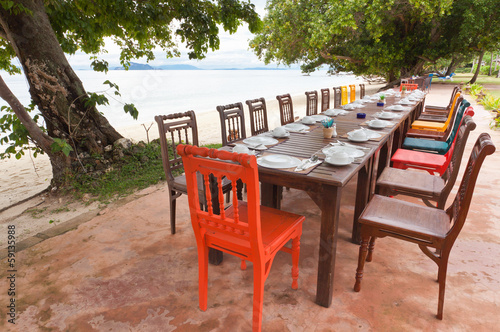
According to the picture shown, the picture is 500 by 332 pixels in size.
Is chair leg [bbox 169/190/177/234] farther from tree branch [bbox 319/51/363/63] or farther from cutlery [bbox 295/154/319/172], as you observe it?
tree branch [bbox 319/51/363/63]

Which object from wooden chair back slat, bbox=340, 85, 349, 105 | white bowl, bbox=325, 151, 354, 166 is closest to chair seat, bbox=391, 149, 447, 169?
white bowl, bbox=325, 151, 354, 166

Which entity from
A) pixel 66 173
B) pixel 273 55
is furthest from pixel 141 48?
pixel 273 55

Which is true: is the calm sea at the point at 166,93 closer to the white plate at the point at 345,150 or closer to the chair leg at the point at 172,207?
the chair leg at the point at 172,207

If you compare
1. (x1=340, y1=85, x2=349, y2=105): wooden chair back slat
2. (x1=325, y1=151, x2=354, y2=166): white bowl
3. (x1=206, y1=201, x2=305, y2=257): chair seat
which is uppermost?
(x1=325, y1=151, x2=354, y2=166): white bowl

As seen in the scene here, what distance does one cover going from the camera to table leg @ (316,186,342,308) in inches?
60.6

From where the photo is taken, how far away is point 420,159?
281cm

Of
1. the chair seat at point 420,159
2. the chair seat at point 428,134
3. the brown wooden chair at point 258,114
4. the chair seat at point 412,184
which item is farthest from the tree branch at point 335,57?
the chair seat at point 412,184

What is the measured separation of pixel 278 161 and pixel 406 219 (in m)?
0.80

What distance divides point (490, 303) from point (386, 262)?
22.7 inches

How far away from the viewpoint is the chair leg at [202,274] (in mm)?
1590

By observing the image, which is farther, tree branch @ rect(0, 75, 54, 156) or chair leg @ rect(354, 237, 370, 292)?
tree branch @ rect(0, 75, 54, 156)

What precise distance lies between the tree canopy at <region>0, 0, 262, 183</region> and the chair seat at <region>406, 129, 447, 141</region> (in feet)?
7.96

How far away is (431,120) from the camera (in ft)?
15.2

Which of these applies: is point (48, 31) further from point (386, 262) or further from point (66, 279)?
point (386, 262)
